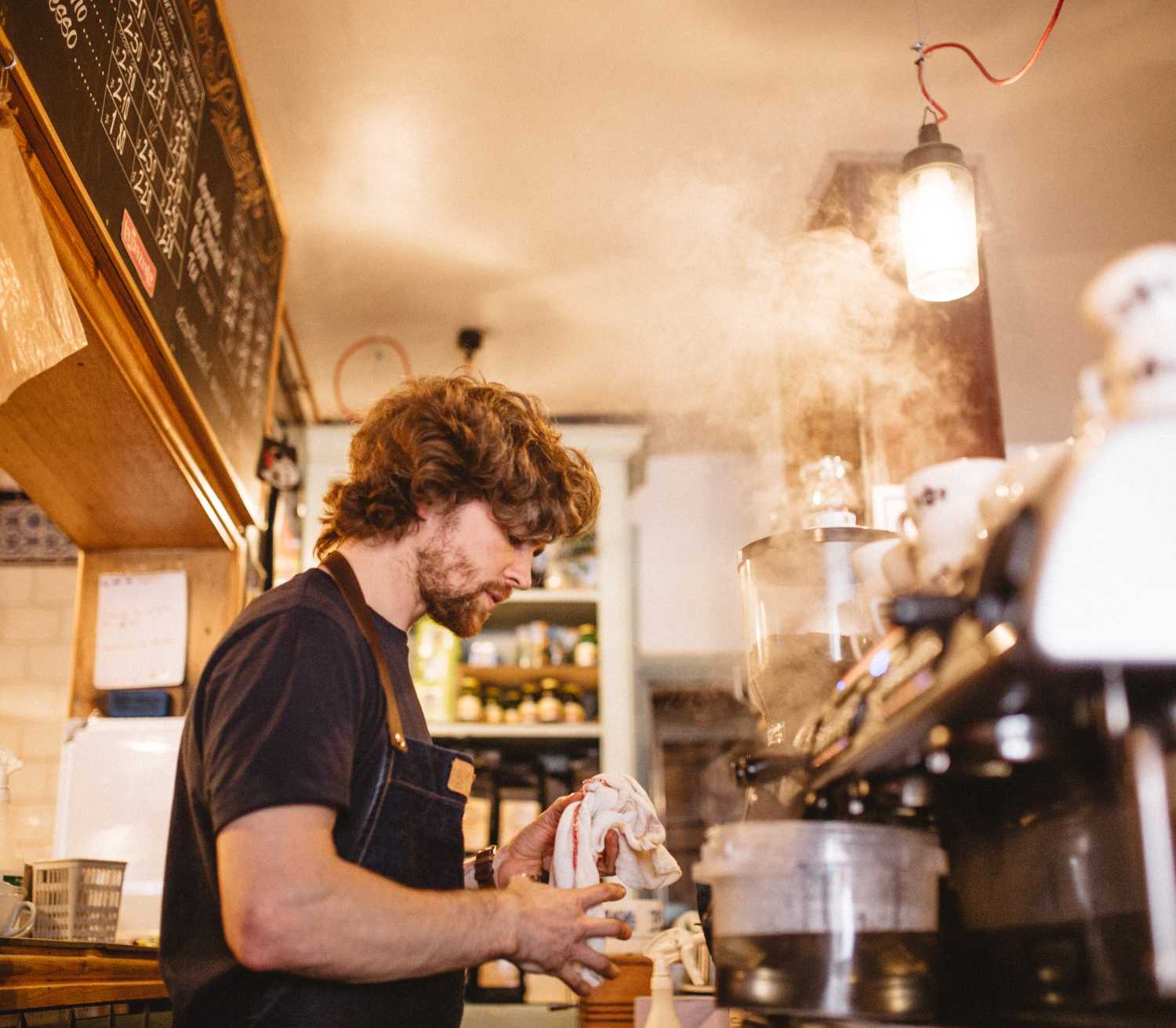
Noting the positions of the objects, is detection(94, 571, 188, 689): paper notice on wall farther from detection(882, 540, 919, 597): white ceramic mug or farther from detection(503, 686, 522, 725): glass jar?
detection(882, 540, 919, 597): white ceramic mug

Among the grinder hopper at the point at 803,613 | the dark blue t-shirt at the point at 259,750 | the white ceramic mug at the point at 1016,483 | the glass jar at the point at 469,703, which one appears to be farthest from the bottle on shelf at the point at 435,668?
the white ceramic mug at the point at 1016,483

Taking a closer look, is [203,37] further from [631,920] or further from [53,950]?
[631,920]

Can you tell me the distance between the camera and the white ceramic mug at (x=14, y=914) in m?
1.88

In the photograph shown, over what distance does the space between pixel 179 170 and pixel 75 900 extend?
1442mm

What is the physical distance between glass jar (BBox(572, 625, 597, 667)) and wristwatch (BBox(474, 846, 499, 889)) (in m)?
2.51

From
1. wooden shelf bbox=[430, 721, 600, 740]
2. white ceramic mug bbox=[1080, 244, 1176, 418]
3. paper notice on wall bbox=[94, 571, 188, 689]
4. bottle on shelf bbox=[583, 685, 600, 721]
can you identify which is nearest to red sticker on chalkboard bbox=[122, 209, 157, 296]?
paper notice on wall bbox=[94, 571, 188, 689]

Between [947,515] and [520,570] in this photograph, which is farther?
[520,570]

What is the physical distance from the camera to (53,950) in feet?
5.79

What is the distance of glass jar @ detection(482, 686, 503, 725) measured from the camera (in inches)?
166

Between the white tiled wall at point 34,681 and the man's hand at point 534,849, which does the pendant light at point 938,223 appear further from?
the white tiled wall at point 34,681

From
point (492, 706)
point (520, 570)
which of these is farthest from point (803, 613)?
point (492, 706)

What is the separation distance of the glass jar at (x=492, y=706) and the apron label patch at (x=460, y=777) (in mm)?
2670

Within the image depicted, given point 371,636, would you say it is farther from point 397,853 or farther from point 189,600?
point 189,600

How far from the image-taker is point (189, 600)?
9.33ft
